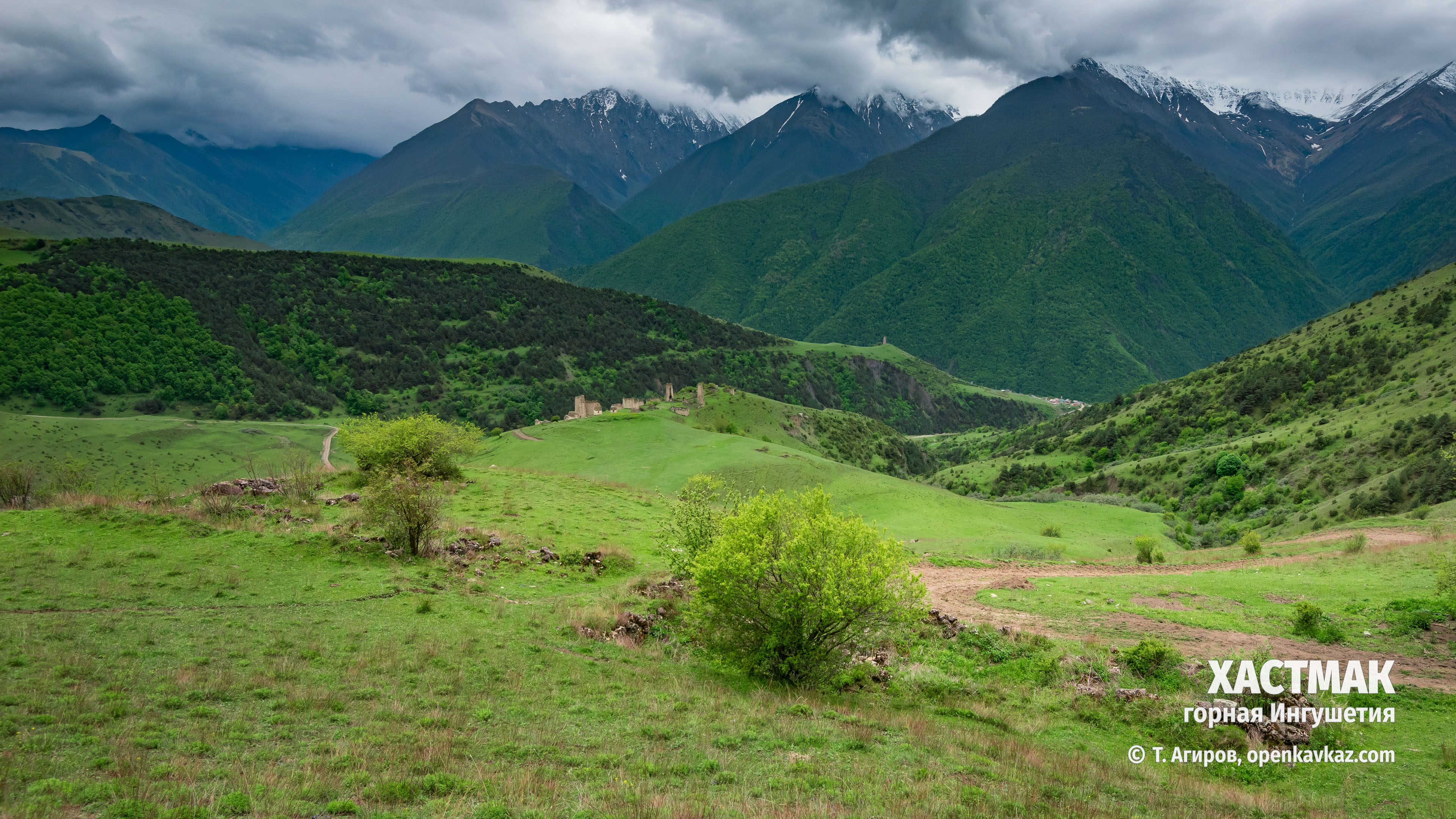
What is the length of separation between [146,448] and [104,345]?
163ft

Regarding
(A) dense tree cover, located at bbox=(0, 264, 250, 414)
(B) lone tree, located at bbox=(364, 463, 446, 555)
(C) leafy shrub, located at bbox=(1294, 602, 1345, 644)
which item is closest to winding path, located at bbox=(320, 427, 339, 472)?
(A) dense tree cover, located at bbox=(0, 264, 250, 414)

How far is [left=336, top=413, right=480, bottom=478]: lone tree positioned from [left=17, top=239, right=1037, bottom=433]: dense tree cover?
8986cm

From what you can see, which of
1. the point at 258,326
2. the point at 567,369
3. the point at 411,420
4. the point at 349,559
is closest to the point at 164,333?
the point at 258,326

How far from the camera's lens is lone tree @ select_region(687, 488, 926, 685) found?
603 inches

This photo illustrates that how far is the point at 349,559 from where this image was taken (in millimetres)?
23625

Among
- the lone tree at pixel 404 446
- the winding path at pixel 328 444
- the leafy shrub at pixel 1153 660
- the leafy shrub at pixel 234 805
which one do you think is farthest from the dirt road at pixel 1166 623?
the winding path at pixel 328 444

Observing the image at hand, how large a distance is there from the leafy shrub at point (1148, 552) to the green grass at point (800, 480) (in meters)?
2.07

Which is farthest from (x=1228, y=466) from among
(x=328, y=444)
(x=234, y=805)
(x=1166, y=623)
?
(x=328, y=444)

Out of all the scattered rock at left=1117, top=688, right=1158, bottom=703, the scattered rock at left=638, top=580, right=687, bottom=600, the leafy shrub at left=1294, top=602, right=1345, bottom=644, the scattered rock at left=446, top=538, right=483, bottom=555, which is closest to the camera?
the scattered rock at left=1117, top=688, right=1158, bottom=703

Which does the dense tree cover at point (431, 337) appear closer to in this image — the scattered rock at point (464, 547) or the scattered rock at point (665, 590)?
the scattered rock at point (464, 547)

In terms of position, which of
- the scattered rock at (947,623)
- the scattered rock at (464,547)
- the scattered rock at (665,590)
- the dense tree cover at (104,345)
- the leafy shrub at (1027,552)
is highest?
the dense tree cover at (104,345)

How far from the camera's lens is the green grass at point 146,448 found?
6812cm

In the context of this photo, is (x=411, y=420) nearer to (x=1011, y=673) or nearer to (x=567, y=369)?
(x=1011, y=673)

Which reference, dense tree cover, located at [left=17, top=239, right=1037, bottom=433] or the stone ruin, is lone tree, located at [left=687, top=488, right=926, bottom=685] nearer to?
the stone ruin
